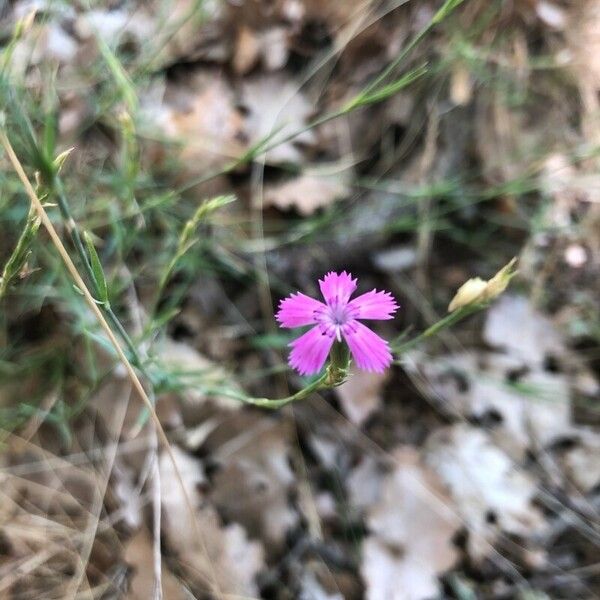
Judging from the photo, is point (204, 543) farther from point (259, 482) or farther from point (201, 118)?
point (201, 118)

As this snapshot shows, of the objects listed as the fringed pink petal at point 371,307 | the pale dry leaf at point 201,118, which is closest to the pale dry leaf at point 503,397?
the pale dry leaf at point 201,118

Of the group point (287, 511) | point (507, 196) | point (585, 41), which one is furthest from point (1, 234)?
point (585, 41)

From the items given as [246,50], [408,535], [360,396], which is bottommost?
[408,535]

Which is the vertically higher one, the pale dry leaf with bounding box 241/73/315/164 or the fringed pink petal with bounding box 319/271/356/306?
the pale dry leaf with bounding box 241/73/315/164

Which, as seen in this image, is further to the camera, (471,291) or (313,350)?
(471,291)

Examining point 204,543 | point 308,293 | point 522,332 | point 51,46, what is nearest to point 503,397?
point 522,332

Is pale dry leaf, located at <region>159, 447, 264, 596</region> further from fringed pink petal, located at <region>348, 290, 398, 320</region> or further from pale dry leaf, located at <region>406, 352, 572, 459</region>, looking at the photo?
fringed pink petal, located at <region>348, 290, 398, 320</region>

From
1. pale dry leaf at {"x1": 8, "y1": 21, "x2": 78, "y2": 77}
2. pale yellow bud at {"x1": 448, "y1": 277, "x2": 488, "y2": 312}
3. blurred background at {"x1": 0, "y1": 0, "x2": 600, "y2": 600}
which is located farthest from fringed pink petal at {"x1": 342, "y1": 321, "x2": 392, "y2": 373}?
pale dry leaf at {"x1": 8, "y1": 21, "x2": 78, "y2": 77}

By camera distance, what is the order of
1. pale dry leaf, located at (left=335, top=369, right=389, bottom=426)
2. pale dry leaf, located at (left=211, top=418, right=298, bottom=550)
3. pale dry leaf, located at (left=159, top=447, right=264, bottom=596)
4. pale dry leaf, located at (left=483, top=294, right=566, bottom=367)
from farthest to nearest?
pale dry leaf, located at (left=483, top=294, right=566, bottom=367) < pale dry leaf, located at (left=335, top=369, right=389, bottom=426) < pale dry leaf, located at (left=211, top=418, right=298, bottom=550) < pale dry leaf, located at (left=159, top=447, right=264, bottom=596)

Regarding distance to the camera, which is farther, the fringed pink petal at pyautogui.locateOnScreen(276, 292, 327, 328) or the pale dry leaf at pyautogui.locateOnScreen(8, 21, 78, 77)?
the pale dry leaf at pyautogui.locateOnScreen(8, 21, 78, 77)
